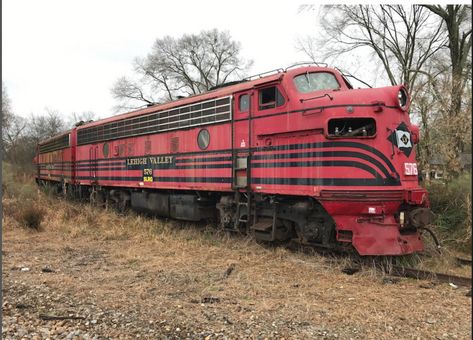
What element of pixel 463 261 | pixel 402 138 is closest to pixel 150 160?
pixel 402 138

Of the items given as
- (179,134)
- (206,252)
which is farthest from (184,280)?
(179,134)

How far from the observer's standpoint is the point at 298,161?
7430 millimetres

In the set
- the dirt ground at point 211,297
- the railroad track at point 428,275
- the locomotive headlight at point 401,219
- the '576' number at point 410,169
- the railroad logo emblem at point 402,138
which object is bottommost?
the dirt ground at point 211,297

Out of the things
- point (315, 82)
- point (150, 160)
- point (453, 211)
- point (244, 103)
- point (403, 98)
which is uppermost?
point (315, 82)

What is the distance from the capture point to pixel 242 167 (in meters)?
8.65

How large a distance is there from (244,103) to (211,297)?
14.7ft

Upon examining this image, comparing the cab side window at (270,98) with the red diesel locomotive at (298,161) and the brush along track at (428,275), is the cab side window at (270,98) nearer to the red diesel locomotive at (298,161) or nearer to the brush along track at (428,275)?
the red diesel locomotive at (298,161)

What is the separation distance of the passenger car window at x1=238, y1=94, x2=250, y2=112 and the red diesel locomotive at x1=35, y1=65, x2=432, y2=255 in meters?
0.03

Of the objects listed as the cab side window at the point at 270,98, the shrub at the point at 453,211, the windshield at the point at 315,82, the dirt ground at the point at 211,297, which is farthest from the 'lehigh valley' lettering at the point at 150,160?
the shrub at the point at 453,211

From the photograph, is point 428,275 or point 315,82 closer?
point 428,275

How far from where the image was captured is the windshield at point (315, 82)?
7.92 meters

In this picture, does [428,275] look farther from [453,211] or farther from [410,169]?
[453,211]

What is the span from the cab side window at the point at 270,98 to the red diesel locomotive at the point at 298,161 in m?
0.02

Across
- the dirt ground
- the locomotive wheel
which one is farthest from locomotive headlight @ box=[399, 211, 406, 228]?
the locomotive wheel
